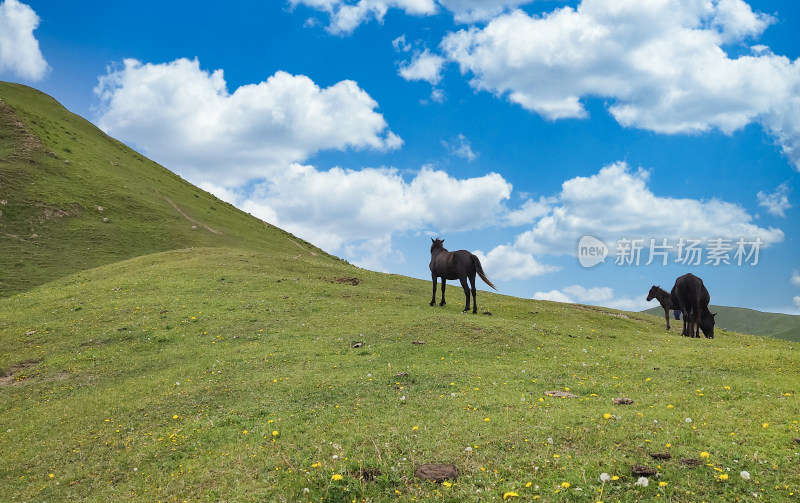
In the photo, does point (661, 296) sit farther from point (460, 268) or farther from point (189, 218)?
point (189, 218)

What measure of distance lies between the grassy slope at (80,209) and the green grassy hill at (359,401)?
591 inches

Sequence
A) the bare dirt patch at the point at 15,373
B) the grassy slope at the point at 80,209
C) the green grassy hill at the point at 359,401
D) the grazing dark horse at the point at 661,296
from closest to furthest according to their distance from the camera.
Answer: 1. the green grassy hill at the point at 359,401
2. the bare dirt patch at the point at 15,373
3. the grazing dark horse at the point at 661,296
4. the grassy slope at the point at 80,209

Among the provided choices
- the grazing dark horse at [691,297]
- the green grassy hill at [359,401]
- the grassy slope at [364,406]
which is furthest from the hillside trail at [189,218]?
the grazing dark horse at [691,297]

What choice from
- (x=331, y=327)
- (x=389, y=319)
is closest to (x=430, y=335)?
(x=389, y=319)

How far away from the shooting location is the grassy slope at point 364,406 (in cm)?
966

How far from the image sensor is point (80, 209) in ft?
180

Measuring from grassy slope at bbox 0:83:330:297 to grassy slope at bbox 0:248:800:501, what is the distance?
64.9ft

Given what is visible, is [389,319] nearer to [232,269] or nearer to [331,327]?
[331,327]

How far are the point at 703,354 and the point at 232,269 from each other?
32302 millimetres

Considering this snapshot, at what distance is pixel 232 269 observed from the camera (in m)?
38.8

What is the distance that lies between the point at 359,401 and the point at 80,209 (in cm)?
5414

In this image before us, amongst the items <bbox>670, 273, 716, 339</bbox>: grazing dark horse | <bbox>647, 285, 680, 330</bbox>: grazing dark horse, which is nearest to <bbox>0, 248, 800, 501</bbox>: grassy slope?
<bbox>670, 273, 716, 339</bbox>: grazing dark horse

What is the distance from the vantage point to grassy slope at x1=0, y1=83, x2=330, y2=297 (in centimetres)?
4731

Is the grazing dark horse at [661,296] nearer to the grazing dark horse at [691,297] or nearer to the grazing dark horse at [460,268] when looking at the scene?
the grazing dark horse at [691,297]
